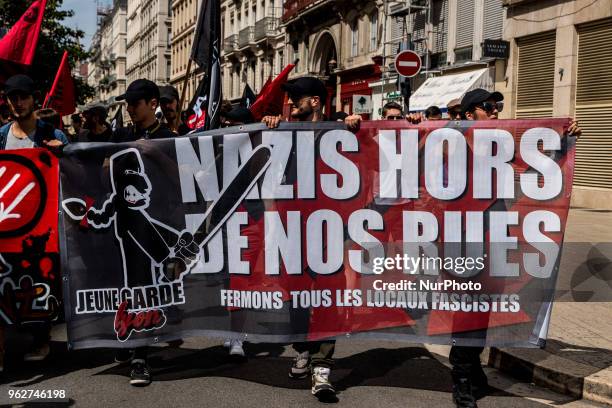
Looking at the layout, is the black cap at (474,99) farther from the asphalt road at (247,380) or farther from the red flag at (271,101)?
the red flag at (271,101)

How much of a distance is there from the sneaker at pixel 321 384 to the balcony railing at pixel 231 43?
154 ft

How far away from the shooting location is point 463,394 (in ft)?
14.4

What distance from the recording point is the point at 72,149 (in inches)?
193

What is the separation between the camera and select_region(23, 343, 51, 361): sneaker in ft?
17.4

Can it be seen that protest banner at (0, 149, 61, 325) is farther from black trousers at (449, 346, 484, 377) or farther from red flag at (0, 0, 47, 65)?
black trousers at (449, 346, 484, 377)

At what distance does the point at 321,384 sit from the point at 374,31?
89.4ft

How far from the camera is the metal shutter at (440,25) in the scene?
2445cm

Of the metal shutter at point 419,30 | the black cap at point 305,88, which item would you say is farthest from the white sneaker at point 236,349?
the metal shutter at point 419,30

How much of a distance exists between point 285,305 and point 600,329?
296 cm

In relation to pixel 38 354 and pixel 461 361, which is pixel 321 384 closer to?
pixel 461 361

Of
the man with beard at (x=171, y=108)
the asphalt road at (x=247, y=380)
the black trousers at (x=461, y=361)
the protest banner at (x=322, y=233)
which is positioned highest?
the man with beard at (x=171, y=108)

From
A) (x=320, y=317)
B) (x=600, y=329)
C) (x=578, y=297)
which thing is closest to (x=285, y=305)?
(x=320, y=317)

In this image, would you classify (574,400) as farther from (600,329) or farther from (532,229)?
(600,329)

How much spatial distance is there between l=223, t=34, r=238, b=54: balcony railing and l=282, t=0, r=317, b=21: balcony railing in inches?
375
